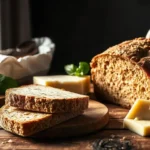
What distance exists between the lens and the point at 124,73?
8.75 ft

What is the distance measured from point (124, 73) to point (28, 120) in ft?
2.72

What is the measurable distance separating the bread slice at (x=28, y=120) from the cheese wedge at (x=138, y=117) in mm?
268

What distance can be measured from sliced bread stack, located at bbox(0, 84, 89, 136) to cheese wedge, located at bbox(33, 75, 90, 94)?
0.53 metres

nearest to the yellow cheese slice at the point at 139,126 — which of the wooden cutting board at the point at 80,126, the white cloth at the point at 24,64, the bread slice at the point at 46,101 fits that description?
the wooden cutting board at the point at 80,126

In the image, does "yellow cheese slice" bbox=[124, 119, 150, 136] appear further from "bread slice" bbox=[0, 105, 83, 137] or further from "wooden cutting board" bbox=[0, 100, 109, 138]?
"bread slice" bbox=[0, 105, 83, 137]

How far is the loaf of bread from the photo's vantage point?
8.41 ft

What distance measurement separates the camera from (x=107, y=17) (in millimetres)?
4398

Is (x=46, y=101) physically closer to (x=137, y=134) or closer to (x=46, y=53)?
(x=137, y=134)

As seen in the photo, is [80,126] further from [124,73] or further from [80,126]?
[124,73]

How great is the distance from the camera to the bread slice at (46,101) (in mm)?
2148

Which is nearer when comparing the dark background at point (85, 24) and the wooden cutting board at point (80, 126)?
the wooden cutting board at point (80, 126)

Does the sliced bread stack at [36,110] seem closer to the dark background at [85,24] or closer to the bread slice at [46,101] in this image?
the bread slice at [46,101]

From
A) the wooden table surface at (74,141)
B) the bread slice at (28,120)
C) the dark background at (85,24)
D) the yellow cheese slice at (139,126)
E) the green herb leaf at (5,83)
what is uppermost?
the dark background at (85,24)

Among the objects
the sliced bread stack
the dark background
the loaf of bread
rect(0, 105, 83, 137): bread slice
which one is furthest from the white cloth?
the dark background
